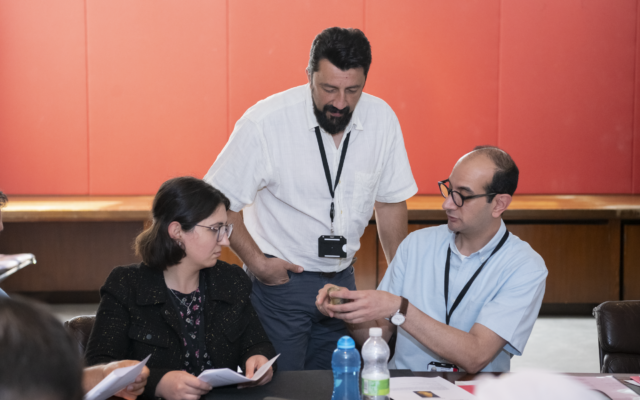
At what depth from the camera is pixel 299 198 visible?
7.27 feet

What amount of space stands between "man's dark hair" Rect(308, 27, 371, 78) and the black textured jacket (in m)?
0.83

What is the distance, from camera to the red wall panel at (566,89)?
17.4ft

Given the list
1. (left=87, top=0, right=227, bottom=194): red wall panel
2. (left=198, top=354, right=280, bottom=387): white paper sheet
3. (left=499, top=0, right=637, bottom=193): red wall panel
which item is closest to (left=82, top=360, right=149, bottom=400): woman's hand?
(left=198, top=354, right=280, bottom=387): white paper sheet

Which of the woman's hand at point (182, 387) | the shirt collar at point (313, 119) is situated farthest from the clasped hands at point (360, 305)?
the shirt collar at point (313, 119)

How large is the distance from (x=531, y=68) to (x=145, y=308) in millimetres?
4646

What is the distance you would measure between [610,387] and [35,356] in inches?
55.9

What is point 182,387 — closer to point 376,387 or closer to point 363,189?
point 376,387

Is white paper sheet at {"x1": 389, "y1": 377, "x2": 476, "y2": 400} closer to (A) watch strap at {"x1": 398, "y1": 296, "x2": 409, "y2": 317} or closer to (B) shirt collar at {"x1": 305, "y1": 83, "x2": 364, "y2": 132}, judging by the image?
(A) watch strap at {"x1": 398, "y1": 296, "x2": 409, "y2": 317}

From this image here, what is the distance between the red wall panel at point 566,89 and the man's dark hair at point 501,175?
364 centimetres

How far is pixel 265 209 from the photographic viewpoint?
2.29m

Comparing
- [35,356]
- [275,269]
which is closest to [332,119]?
[275,269]

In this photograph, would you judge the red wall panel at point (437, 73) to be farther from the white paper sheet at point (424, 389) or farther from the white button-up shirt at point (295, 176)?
the white paper sheet at point (424, 389)

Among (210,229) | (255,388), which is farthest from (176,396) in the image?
(210,229)

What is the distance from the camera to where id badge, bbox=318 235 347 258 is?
2.20 m
